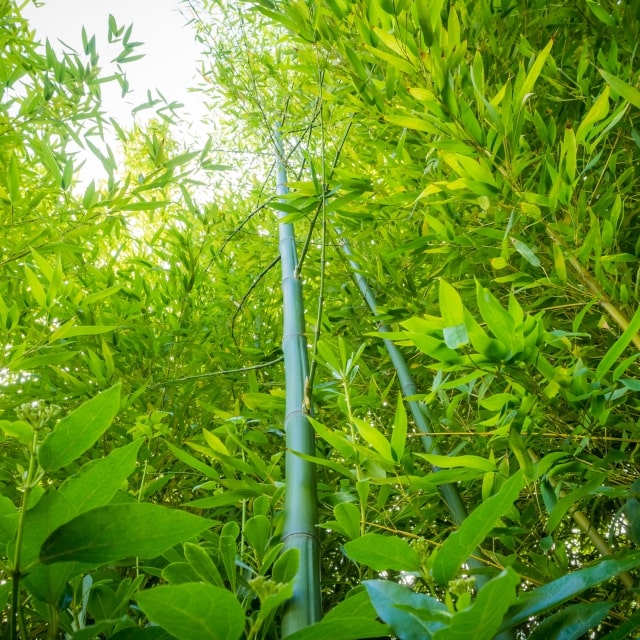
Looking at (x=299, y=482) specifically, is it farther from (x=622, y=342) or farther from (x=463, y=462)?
(x=622, y=342)

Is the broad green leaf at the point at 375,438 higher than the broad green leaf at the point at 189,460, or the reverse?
the broad green leaf at the point at 189,460

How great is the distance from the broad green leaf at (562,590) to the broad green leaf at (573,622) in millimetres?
37

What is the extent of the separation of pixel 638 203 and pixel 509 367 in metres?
0.82

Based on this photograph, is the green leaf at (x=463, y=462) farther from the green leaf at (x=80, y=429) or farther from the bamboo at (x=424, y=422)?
the green leaf at (x=80, y=429)

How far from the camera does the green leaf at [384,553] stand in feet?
1.40

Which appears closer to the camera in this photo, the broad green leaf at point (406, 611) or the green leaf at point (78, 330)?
the broad green leaf at point (406, 611)

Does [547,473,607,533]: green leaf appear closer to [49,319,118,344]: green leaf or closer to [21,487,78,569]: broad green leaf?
[21,487,78,569]: broad green leaf

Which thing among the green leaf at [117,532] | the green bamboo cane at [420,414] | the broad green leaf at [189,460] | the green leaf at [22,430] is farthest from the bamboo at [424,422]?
the green leaf at [22,430]

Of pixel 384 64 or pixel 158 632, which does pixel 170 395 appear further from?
pixel 158 632

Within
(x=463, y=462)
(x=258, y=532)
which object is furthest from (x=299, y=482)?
(x=463, y=462)

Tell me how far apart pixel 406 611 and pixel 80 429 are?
0.89ft

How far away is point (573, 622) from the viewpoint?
431 millimetres

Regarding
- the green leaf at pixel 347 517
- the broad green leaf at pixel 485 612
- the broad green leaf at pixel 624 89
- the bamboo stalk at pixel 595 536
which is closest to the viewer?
the broad green leaf at pixel 485 612

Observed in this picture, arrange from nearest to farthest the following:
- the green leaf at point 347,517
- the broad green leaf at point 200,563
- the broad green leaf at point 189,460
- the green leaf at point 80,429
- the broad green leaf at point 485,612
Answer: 1. the broad green leaf at point 485,612
2. the green leaf at point 80,429
3. the broad green leaf at point 200,563
4. the green leaf at point 347,517
5. the broad green leaf at point 189,460
